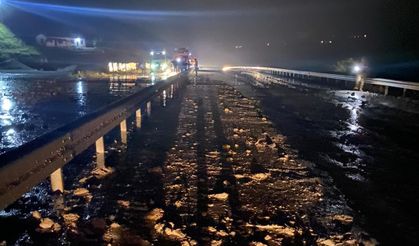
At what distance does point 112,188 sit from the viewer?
220 inches

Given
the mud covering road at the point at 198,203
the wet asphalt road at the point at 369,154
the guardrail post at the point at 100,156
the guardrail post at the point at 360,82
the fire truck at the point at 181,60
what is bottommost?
the wet asphalt road at the point at 369,154

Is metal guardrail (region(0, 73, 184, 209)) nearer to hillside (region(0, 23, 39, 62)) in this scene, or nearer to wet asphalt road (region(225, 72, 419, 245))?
wet asphalt road (region(225, 72, 419, 245))

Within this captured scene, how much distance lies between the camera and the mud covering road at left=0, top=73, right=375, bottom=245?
408 centimetres

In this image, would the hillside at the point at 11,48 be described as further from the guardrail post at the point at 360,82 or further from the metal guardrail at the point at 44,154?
the metal guardrail at the point at 44,154

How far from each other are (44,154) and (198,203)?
2.10m

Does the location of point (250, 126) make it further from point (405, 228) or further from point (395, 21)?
point (395, 21)

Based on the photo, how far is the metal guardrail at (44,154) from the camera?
3627 mm

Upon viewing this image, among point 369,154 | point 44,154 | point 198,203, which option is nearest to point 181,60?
point 369,154

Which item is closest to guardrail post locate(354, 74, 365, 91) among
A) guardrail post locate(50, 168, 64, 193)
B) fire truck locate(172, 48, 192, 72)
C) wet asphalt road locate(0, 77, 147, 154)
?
wet asphalt road locate(0, 77, 147, 154)

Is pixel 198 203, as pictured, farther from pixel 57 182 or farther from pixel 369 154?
pixel 369 154

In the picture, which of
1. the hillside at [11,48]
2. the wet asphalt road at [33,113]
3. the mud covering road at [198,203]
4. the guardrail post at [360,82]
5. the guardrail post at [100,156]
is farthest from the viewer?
the hillside at [11,48]

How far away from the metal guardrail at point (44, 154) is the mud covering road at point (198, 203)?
23.9 inches

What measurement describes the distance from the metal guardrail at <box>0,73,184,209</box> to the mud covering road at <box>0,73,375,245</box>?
1.99 feet

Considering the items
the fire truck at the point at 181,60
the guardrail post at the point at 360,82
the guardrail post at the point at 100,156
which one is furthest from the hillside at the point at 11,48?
the guardrail post at the point at 100,156
